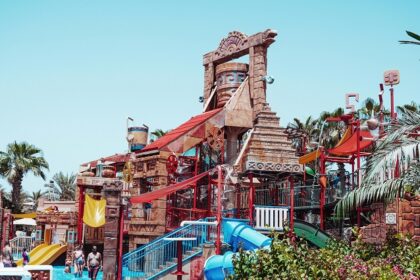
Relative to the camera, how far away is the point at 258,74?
25.7m

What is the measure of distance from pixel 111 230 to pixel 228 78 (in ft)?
43.2

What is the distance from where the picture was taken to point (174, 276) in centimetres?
1808

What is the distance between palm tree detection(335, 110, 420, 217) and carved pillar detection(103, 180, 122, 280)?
247 inches

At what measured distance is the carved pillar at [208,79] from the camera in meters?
28.5

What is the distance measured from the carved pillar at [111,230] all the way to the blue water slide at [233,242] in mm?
2660

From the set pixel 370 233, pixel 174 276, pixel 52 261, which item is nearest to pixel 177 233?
pixel 174 276

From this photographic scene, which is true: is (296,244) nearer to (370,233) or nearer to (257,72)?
(370,233)

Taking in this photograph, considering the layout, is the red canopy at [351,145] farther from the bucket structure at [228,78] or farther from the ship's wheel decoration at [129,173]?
the ship's wheel decoration at [129,173]

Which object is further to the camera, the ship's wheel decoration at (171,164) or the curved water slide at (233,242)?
the ship's wheel decoration at (171,164)

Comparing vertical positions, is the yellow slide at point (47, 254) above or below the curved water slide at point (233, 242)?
below

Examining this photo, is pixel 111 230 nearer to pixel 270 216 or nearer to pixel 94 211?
pixel 270 216

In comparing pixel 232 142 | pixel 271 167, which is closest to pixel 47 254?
pixel 232 142

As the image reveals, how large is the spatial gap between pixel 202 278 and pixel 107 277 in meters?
3.16

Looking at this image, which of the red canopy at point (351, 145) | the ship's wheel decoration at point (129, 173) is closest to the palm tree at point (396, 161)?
the red canopy at point (351, 145)
